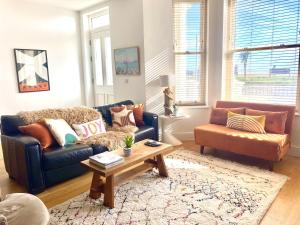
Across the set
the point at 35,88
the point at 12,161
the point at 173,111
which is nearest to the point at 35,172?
the point at 12,161

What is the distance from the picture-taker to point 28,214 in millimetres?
1443

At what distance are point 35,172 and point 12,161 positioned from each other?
49 centimetres

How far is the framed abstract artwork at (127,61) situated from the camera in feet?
14.2

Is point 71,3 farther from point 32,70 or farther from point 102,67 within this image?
point 32,70

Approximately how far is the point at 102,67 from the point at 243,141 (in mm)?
3607

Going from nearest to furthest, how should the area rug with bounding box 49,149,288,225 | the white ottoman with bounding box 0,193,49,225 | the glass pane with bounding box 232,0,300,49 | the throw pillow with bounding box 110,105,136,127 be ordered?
1. the white ottoman with bounding box 0,193,49,225
2. the area rug with bounding box 49,149,288,225
3. the glass pane with bounding box 232,0,300,49
4. the throw pillow with bounding box 110,105,136,127

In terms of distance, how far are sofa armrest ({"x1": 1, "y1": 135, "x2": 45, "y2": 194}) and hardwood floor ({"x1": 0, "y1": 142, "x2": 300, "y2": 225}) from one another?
132 mm

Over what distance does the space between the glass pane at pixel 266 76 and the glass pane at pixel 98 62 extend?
3.00 metres

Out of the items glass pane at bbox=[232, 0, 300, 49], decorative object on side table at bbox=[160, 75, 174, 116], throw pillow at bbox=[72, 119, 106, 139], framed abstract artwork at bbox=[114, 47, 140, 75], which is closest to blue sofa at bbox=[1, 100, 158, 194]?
throw pillow at bbox=[72, 119, 106, 139]

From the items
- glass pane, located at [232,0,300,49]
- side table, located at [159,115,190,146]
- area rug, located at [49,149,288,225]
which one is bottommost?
area rug, located at [49,149,288,225]

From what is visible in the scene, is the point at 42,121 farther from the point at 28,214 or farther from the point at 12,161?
the point at 28,214

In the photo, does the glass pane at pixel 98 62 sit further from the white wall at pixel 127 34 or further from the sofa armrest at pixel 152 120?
the sofa armrest at pixel 152 120

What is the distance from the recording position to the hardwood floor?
6.89 ft

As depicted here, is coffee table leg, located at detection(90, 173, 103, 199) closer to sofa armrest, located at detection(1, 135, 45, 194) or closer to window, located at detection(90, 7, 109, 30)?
sofa armrest, located at detection(1, 135, 45, 194)
